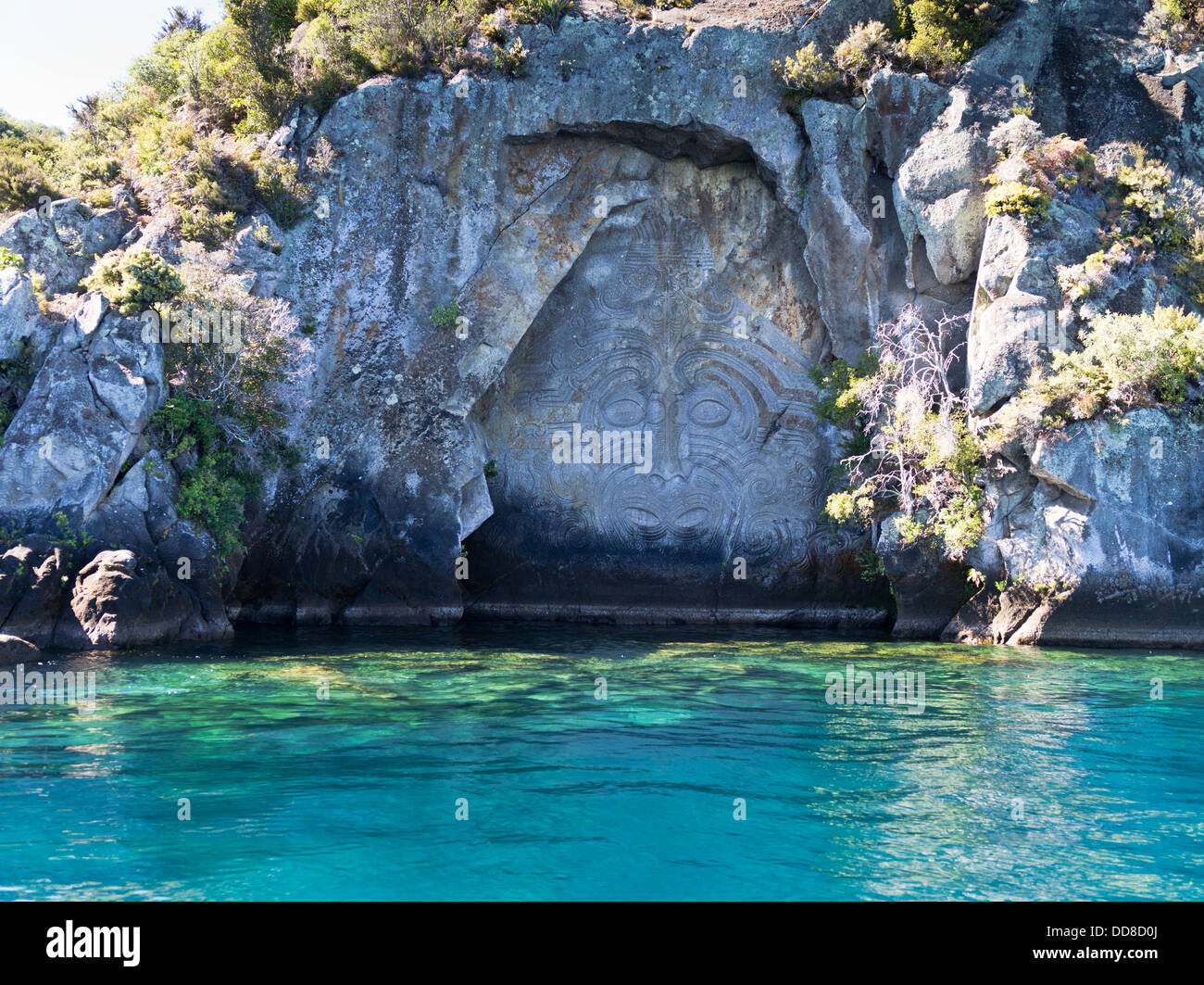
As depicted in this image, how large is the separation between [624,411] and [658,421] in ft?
2.51

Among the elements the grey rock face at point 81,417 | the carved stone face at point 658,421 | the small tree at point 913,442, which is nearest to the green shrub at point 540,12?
the carved stone face at point 658,421

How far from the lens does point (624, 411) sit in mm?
23062

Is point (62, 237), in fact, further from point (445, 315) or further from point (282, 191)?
point (445, 315)

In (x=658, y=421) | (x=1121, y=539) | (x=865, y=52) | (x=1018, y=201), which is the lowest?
(x=1121, y=539)

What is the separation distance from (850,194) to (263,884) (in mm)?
17454

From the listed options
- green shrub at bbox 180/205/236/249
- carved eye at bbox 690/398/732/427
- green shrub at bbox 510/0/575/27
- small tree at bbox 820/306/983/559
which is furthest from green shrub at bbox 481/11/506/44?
small tree at bbox 820/306/983/559

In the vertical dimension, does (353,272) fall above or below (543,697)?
above

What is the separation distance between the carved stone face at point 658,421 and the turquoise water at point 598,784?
287 inches

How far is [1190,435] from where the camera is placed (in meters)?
17.2

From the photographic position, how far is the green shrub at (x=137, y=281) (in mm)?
18219

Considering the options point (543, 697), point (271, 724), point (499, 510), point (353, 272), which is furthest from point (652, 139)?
point (271, 724)

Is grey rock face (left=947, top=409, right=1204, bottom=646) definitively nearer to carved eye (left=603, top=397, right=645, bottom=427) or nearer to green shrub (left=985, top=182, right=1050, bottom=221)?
green shrub (left=985, top=182, right=1050, bottom=221)

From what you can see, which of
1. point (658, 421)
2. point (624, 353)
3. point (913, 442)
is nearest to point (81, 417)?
point (624, 353)

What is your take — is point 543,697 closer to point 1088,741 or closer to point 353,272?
point 1088,741
